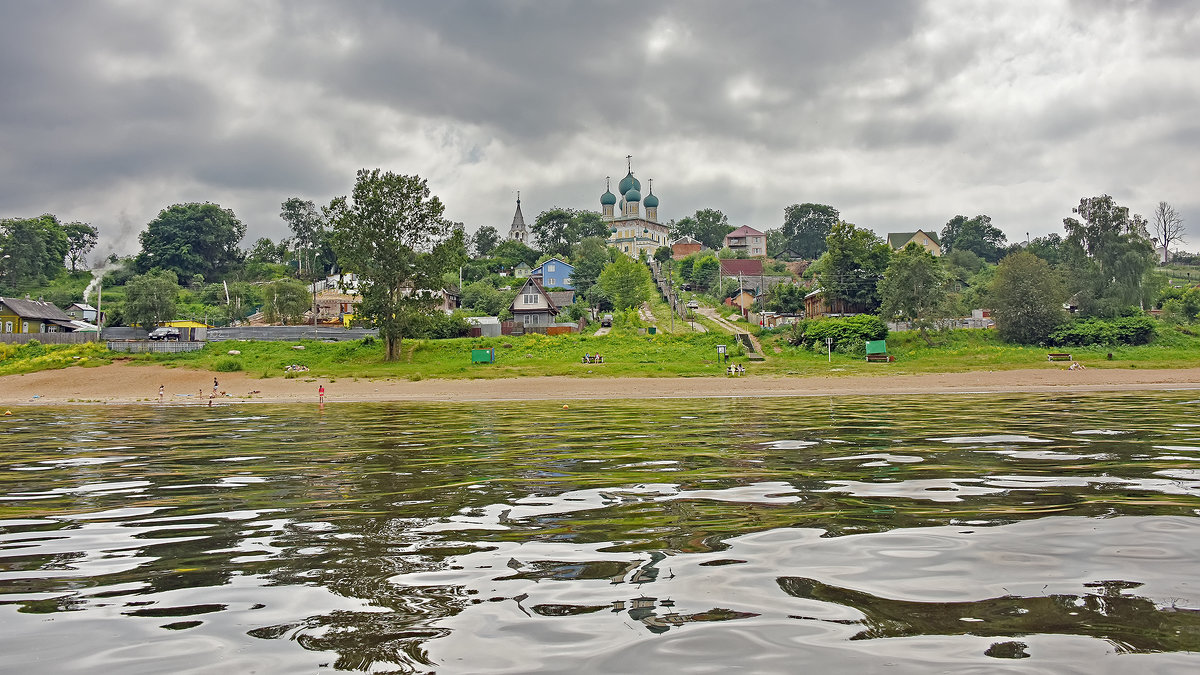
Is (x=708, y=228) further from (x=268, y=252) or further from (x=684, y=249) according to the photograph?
(x=268, y=252)

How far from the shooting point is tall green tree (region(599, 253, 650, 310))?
81.2 metres

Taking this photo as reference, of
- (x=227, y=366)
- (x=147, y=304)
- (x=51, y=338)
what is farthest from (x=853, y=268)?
(x=51, y=338)

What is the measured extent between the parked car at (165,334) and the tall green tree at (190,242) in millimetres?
58404

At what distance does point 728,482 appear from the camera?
422 inches

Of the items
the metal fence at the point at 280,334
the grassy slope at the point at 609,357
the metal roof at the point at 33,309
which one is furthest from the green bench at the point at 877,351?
the metal roof at the point at 33,309

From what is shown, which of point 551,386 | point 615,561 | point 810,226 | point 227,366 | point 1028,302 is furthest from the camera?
point 810,226

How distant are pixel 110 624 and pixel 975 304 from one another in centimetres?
8742

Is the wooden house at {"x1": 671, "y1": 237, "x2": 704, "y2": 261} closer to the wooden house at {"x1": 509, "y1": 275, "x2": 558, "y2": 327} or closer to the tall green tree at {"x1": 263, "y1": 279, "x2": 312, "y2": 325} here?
the wooden house at {"x1": 509, "y1": 275, "x2": 558, "y2": 327}

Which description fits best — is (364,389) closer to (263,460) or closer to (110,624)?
(263,460)

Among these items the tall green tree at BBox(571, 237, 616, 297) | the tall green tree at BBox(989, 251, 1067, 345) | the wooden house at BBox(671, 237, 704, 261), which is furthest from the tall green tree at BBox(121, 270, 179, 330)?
the wooden house at BBox(671, 237, 704, 261)

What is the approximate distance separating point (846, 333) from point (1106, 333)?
62.8 ft

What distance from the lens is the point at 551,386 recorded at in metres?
43.1

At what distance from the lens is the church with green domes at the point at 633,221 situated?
182 meters

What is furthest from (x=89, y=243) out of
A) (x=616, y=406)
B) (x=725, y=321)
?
(x=616, y=406)
